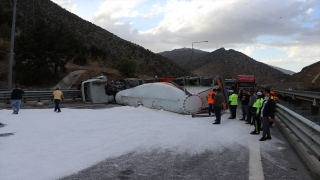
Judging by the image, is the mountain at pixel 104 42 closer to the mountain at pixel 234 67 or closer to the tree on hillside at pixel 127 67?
the tree on hillside at pixel 127 67

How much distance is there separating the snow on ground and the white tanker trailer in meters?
2.80

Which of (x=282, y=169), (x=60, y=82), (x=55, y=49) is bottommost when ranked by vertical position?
(x=282, y=169)

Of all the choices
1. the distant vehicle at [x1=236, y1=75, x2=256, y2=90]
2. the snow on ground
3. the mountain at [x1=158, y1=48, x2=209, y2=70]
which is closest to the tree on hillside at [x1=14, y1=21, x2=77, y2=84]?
the distant vehicle at [x1=236, y1=75, x2=256, y2=90]

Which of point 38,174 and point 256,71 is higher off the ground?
point 256,71

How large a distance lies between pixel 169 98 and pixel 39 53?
22.3 metres

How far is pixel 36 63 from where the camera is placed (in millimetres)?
31844

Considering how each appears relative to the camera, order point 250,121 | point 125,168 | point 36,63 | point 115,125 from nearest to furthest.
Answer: point 125,168 < point 115,125 < point 250,121 < point 36,63

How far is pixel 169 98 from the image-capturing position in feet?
50.1

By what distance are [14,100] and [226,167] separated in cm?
1122

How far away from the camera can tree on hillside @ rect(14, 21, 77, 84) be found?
31.5 metres

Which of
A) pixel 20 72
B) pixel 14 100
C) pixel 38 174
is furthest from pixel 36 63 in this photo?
pixel 38 174

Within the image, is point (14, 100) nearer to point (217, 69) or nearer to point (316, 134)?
point (316, 134)

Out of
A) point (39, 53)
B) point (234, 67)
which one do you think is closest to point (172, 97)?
point (39, 53)

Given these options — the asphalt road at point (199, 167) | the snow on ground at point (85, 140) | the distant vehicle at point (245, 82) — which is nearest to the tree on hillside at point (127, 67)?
the distant vehicle at point (245, 82)
